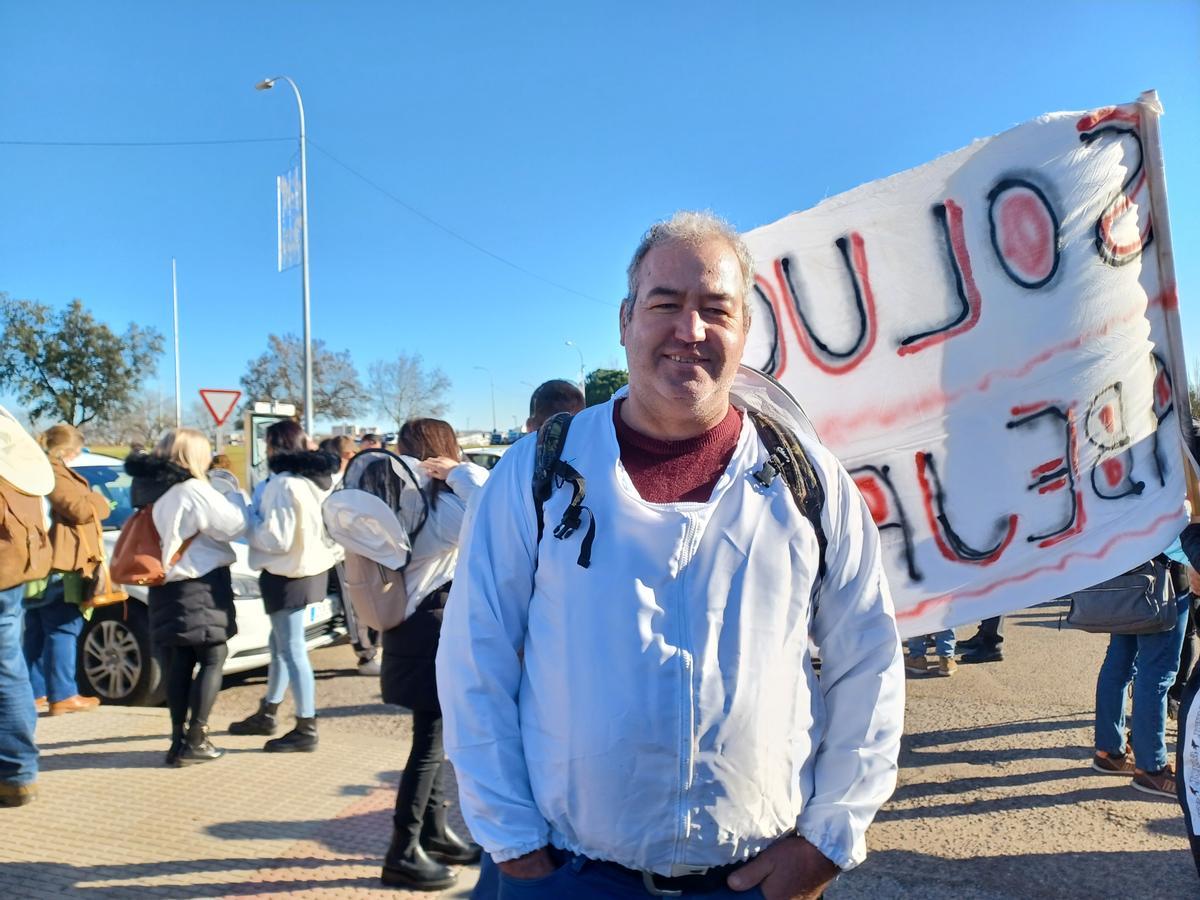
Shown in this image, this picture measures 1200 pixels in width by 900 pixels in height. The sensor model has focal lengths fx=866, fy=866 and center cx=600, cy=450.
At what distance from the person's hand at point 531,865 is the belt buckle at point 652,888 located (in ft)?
0.58

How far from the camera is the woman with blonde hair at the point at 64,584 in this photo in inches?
206

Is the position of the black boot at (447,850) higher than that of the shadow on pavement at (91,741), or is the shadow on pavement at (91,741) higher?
the shadow on pavement at (91,741)

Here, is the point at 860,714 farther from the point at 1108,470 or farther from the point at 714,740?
the point at 1108,470

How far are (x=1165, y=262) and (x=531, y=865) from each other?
2996 millimetres

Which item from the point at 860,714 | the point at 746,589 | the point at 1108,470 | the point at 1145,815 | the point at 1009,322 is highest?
the point at 1009,322

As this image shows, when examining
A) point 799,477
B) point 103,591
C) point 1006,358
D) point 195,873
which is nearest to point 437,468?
point 195,873

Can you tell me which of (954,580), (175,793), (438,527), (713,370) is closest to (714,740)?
(713,370)

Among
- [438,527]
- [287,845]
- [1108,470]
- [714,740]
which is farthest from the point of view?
[287,845]

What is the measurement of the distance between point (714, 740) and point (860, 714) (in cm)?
35

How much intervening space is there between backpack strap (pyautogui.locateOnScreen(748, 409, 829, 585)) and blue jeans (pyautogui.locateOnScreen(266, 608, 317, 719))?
4185mm

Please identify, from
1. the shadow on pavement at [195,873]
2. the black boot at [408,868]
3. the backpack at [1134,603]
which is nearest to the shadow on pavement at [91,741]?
the shadow on pavement at [195,873]

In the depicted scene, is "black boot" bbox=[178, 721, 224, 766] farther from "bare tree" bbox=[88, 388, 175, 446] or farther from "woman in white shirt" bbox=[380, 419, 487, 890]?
"bare tree" bbox=[88, 388, 175, 446]

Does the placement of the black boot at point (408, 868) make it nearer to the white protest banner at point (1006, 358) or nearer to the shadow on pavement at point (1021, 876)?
the shadow on pavement at point (1021, 876)

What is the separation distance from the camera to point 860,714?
1.76 meters
